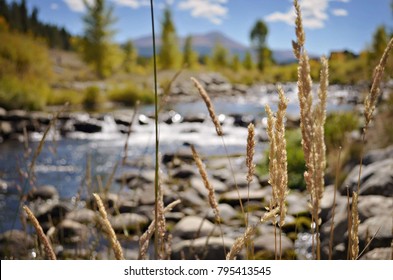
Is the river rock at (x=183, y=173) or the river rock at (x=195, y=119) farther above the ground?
the river rock at (x=195, y=119)

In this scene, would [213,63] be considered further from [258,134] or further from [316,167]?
[316,167]

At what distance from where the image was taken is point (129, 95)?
13.6m

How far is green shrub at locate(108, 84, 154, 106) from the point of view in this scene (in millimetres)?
13297

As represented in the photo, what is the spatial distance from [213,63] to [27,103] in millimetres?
16057

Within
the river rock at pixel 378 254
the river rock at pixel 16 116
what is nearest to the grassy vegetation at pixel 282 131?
the river rock at pixel 378 254

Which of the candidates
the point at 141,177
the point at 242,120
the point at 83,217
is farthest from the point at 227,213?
the point at 242,120

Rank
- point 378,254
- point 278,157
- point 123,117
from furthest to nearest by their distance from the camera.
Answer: point 123,117
point 378,254
point 278,157

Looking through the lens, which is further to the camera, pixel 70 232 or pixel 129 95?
pixel 129 95

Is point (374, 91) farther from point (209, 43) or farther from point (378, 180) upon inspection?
point (209, 43)

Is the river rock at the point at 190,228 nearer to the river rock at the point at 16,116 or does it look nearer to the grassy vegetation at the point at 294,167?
the grassy vegetation at the point at 294,167

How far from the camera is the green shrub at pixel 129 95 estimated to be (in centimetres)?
1330

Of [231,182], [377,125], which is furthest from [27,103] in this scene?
[377,125]

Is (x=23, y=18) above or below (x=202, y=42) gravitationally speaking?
above

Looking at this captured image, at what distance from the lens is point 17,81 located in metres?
9.50
